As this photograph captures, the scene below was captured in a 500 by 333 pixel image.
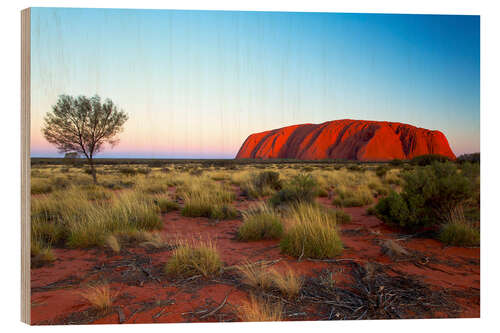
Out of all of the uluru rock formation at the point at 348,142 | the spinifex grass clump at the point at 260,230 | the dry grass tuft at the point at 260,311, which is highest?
the uluru rock formation at the point at 348,142

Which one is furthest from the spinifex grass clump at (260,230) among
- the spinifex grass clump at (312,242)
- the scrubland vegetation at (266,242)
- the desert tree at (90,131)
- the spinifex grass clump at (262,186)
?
the desert tree at (90,131)

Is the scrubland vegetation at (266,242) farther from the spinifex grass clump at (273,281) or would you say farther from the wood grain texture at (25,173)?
the wood grain texture at (25,173)

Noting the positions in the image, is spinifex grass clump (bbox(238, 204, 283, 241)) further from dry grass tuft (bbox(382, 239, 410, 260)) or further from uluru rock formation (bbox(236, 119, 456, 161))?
uluru rock formation (bbox(236, 119, 456, 161))

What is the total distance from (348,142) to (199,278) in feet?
23.1

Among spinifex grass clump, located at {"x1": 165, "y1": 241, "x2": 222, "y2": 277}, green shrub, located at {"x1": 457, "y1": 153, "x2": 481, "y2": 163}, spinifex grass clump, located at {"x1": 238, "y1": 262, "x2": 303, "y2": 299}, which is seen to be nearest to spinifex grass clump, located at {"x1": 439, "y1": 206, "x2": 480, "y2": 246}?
green shrub, located at {"x1": 457, "y1": 153, "x2": 481, "y2": 163}

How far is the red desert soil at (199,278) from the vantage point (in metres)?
2.52

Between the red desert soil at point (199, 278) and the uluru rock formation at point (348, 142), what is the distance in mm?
1783

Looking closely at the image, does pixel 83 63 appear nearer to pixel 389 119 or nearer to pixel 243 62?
pixel 243 62

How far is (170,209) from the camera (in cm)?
662

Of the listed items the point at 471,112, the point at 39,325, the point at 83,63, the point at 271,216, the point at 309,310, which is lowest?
the point at 39,325

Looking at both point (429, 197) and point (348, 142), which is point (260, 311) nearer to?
point (429, 197)

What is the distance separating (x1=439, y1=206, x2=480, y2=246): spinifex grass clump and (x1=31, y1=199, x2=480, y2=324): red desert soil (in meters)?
0.13

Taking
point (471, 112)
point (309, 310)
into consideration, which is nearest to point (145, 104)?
point (309, 310)

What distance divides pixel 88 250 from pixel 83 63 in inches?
Answer: 108
